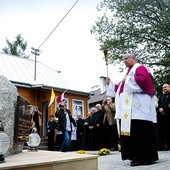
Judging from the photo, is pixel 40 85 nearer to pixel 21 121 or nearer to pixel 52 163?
pixel 21 121

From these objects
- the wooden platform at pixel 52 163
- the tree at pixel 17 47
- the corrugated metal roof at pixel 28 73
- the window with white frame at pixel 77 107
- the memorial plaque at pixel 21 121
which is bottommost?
the wooden platform at pixel 52 163

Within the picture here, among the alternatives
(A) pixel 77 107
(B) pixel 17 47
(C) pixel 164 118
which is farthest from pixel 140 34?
(B) pixel 17 47

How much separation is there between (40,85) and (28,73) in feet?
8.27

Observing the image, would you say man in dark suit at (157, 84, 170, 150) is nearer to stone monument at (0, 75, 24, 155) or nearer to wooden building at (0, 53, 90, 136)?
stone monument at (0, 75, 24, 155)

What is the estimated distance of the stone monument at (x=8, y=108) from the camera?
4078 mm

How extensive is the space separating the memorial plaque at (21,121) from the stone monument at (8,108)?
84 millimetres

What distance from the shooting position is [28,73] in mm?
20891

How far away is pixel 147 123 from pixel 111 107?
5.58 m

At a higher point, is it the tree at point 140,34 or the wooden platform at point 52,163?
the tree at point 140,34

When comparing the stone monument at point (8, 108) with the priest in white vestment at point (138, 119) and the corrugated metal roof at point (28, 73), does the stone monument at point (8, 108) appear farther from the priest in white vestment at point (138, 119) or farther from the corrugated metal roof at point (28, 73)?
the corrugated metal roof at point (28, 73)

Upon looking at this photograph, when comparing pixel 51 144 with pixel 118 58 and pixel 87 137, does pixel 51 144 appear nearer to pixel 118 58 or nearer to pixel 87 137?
pixel 87 137

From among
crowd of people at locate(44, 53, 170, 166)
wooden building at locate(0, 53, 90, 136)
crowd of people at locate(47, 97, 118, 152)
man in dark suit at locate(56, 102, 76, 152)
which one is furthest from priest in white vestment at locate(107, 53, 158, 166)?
wooden building at locate(0, 53, 90, 136)

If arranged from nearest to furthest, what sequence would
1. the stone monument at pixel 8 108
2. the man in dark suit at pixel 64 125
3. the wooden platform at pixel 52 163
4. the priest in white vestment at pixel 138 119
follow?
the wooden platform at pixel 52 163, the stone monument at pixel 8 108, the priest in white vestment at pixel 138 119, the man in dark suit at pixel 64 125

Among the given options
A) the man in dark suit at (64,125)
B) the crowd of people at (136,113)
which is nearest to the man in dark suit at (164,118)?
the crowd of people at (136,113)
